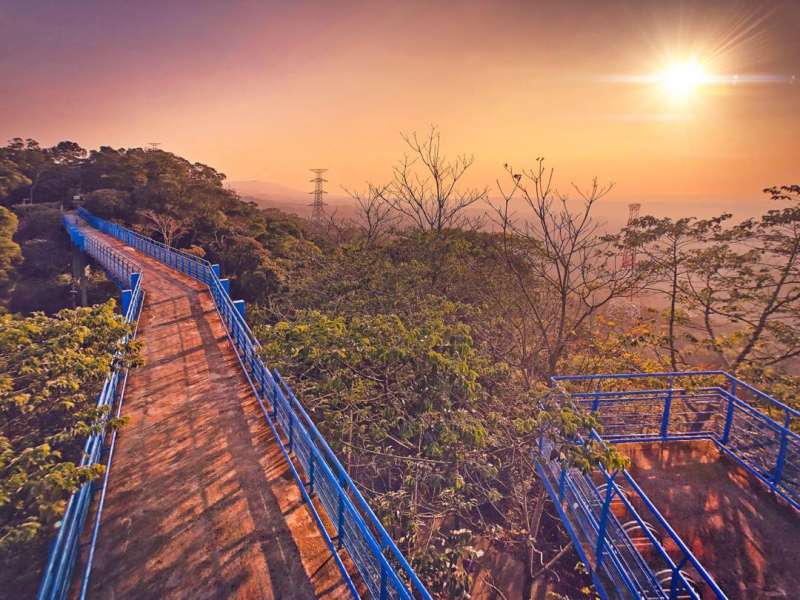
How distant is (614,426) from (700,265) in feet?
33.3

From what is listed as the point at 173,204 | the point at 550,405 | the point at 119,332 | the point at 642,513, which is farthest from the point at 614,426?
the point at 173,204

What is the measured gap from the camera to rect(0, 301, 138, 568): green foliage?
15.7 feet

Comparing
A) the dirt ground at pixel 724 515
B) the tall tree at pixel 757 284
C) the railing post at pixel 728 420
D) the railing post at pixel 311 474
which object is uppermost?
the tall tree at pixel 757 284

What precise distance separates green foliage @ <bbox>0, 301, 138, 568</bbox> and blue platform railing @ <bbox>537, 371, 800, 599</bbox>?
684 cm

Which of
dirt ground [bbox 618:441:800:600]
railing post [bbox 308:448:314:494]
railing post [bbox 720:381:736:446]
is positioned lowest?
dirt ground [bbox 618:441:800:600]

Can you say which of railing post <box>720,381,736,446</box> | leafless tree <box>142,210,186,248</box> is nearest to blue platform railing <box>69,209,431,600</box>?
railing post <box>720,381,736,446</box>

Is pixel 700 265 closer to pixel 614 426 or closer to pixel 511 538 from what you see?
pixel 614 426

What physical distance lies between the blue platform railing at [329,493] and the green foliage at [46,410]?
8.83 feet

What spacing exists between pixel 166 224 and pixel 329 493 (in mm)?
38742

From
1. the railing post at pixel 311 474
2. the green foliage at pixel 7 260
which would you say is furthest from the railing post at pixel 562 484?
the green foliage at pixel 7 260

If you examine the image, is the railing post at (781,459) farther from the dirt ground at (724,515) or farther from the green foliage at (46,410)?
the green foliage at (46,410)

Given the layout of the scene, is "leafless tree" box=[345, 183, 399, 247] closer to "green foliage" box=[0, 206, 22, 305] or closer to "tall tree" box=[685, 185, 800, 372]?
"tall tree" box=[685, 185, 800, 372]

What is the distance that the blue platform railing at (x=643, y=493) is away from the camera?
227 inches

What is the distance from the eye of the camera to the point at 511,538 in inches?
472
